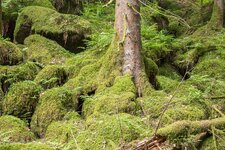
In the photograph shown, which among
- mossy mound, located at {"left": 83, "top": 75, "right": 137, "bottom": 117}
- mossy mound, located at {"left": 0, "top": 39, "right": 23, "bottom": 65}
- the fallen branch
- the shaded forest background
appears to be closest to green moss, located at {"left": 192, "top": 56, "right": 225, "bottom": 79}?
the shaded forest background

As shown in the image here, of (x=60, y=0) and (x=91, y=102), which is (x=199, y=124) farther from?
(x=60, y=0)

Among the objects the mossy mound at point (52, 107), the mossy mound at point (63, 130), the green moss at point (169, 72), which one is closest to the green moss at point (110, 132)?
the mossy mound at point (63, 130)

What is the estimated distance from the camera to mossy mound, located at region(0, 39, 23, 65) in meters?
9.87

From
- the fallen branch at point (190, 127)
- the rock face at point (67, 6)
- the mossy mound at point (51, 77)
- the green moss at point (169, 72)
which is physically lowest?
the green moss at point (169, 72)

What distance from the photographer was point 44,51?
37.0ft

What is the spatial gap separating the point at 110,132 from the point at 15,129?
2.29 m

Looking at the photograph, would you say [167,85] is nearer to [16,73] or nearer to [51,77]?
[51,77]

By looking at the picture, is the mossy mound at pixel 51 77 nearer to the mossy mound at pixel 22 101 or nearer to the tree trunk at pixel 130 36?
the mossy mound at pixel 22 101

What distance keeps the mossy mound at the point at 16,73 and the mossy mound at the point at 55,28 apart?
2.41 metres

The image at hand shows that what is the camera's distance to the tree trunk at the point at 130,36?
762 centimetres

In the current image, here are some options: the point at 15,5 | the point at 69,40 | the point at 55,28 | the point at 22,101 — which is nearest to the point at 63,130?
the point at 22,101

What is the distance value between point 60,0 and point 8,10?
98.0 inches

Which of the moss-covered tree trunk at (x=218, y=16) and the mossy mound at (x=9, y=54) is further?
the moss-covered tree trunk at (x=218, y=16)

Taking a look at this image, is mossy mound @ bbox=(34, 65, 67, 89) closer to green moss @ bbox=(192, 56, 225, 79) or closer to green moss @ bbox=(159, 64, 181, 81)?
green moss @ bbox=(159, 64, 181, 81)
